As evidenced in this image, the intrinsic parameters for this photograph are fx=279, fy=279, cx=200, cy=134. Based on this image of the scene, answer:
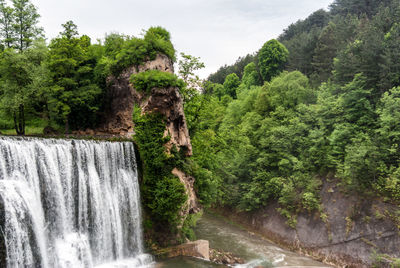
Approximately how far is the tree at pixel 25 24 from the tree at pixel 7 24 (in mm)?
316

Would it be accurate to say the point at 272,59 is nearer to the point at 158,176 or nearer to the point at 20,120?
the point at 158,176

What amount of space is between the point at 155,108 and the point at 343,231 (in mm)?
17378

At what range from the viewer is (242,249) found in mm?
23250

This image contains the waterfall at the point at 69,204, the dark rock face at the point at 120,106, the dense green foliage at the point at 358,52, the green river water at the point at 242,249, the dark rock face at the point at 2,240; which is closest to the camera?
the dark rock face at the point at 2,240

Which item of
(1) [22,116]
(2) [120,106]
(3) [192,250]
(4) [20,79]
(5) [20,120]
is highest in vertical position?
(4) [20,79]

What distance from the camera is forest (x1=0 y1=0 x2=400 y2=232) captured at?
2106cm

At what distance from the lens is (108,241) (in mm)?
16812

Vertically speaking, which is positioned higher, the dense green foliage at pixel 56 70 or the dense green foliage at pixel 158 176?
the dense green foliage at pixel 56 70

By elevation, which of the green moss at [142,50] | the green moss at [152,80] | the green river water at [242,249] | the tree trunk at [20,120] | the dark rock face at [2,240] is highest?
the green moss at [142,50]

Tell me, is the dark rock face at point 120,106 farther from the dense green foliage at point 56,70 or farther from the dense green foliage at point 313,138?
the dense green foliage at point 313,138

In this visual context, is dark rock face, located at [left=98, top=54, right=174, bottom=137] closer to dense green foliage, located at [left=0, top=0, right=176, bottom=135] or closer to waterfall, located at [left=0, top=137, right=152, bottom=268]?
dense green foliage, located at [left=0, top=0, right=176, bottom=135]

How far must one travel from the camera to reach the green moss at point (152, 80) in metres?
19.8

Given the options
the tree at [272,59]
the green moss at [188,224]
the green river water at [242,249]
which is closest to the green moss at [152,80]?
the green moss at [188,224]

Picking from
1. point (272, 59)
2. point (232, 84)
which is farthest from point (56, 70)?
point (232, 84)
